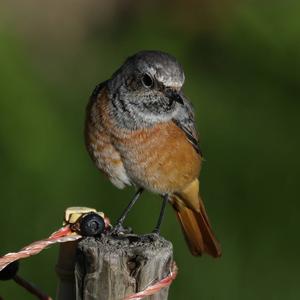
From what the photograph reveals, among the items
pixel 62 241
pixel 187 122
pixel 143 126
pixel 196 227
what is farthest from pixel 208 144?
pixel 62 241

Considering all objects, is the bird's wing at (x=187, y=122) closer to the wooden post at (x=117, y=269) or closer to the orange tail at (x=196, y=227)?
the orange tail at (x=196, y=227)

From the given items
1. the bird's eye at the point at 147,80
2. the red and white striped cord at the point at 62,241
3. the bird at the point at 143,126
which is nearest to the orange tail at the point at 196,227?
the bird at the point at 143,126

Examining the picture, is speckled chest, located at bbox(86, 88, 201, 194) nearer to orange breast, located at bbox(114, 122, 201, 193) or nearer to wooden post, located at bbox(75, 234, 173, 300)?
orange breast, located at bbox(114, 122, 201, 193)

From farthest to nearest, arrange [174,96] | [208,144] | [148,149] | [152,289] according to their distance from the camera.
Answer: [208,144] < [148,149] < [174,96] < [152,289]

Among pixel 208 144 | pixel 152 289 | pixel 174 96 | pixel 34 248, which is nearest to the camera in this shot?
pixel 152 289

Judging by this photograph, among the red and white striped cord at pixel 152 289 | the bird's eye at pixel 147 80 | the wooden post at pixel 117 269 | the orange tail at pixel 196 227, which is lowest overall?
the orange tail at pixel 196 227

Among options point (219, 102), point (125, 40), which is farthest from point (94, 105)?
point (125, 40)

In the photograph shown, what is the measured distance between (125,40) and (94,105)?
3540 millimetres

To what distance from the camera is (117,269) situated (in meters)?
3.23

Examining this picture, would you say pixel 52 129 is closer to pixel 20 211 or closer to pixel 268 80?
pixel 20 211

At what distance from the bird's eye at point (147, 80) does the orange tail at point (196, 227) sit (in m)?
0.71

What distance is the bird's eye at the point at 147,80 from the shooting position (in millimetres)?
4653

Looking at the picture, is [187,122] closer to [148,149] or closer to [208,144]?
[148,149]

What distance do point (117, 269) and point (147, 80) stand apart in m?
1.61
